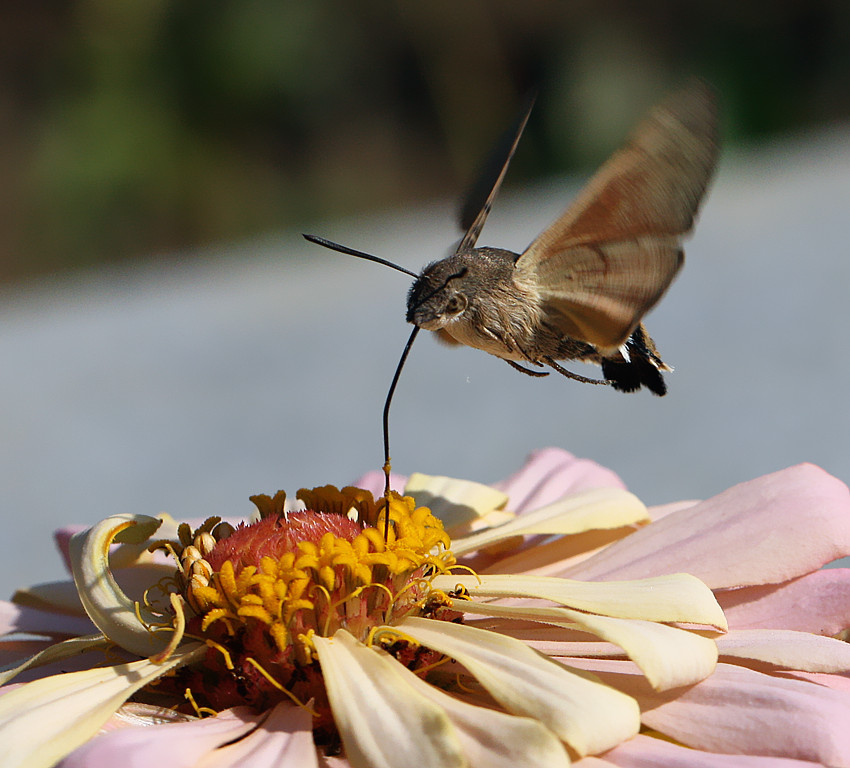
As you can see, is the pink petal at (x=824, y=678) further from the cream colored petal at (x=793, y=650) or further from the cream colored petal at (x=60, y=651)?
the cream colored petal at (x=60, y=651)

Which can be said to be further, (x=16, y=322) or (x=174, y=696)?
(x=16, y=322)

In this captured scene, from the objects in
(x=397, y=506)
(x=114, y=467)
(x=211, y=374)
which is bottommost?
(x=397, y=506)

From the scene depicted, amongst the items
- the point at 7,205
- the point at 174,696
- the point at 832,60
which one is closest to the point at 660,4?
the point at 832,60

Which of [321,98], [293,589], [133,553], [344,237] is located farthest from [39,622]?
[321,98]

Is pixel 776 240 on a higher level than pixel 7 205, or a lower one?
lower

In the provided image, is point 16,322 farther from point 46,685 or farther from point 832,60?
point 832,60

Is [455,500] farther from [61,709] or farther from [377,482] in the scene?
[61,709]
